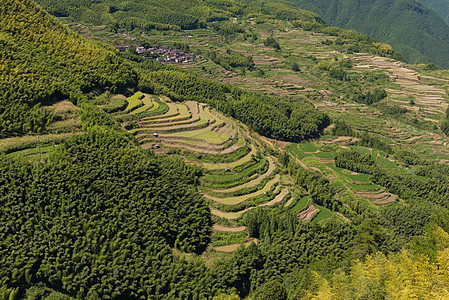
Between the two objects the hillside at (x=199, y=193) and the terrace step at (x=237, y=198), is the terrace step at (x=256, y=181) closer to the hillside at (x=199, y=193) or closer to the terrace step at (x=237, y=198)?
the hillside at (x=199, y=193)

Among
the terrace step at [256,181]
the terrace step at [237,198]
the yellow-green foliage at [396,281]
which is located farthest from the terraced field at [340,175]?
the yellow-green foliage at [396,281]

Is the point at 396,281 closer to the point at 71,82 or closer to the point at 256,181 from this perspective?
the point at 256,181

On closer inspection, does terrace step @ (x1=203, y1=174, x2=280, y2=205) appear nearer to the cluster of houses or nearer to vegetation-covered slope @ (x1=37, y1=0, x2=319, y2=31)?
the cluster of houses

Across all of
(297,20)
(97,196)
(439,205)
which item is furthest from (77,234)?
(297,20)

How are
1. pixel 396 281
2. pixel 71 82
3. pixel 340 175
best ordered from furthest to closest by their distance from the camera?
pixel 340 175 → pixel 71 82 → pixel 396 281

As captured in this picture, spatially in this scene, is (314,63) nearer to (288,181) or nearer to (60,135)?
(288,181)

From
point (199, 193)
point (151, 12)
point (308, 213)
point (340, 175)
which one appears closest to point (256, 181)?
point (308, 213)
